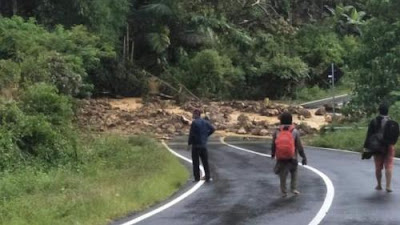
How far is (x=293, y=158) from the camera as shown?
13.2 m

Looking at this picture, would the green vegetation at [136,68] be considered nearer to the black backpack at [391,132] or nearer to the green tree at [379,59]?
the green tree at [379,59]

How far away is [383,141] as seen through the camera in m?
13.5

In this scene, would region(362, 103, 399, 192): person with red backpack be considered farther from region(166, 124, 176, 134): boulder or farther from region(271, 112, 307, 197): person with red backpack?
region(166, 124, 176, 134): boulder

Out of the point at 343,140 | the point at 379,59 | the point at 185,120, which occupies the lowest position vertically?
the point at 185,120

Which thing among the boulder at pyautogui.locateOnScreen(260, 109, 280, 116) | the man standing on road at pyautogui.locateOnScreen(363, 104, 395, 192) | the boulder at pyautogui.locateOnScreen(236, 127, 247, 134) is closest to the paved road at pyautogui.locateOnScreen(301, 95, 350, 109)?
the boulder at pyautogui.locateOnScreen(260, 109, 280, 116)

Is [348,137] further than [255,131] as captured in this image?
No

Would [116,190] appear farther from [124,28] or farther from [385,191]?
[124,28]

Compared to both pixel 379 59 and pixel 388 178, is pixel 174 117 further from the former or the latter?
pixel 388 178

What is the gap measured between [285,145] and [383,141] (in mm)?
2002

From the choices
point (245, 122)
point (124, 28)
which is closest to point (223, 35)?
point (124, 28)

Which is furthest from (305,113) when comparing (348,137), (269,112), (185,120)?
(348,137)

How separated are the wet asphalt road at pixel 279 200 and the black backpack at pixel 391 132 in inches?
41.0

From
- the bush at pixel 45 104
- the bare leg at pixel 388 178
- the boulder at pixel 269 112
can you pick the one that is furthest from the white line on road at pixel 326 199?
the boulder at pixel 269 112

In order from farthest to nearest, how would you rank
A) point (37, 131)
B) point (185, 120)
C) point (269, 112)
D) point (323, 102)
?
→ point (323, 102), point (269, 112), point (185, 120), point (37, 131)
